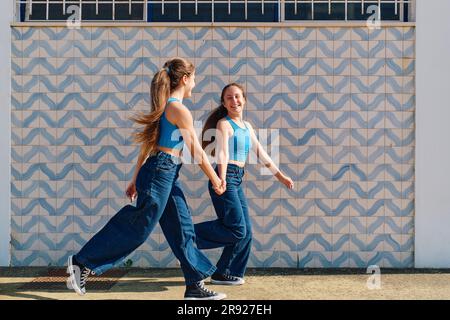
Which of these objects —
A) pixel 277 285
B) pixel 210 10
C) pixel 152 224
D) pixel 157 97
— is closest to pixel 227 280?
pixel 277 285

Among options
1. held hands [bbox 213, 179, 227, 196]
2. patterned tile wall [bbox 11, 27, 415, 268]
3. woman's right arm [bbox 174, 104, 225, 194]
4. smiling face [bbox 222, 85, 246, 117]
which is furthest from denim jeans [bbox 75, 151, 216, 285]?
patterned tile wall [bbox 11, 27, 415, 268]

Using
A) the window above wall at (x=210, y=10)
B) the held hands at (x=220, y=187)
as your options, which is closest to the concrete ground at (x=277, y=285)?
the held hands at (x=220, y=187)

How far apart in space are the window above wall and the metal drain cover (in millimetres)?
2361

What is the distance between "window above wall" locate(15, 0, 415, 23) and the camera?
6.66 metres

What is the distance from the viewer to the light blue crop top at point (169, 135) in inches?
200

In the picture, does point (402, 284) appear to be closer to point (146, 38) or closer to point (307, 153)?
point (307, 153)

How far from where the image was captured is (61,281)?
236 inches

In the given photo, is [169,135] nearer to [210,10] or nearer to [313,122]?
Answer: [313,122]

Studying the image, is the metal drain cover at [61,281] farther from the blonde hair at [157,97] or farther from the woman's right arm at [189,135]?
the woman's right arm at [189,135]

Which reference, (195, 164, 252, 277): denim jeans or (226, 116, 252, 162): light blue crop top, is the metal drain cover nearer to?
(195, 164, 252, 277): denim jeans

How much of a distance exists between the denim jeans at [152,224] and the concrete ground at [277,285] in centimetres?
35

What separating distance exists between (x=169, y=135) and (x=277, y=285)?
165cm

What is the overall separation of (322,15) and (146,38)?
1656 mm

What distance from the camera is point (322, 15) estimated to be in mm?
6668
